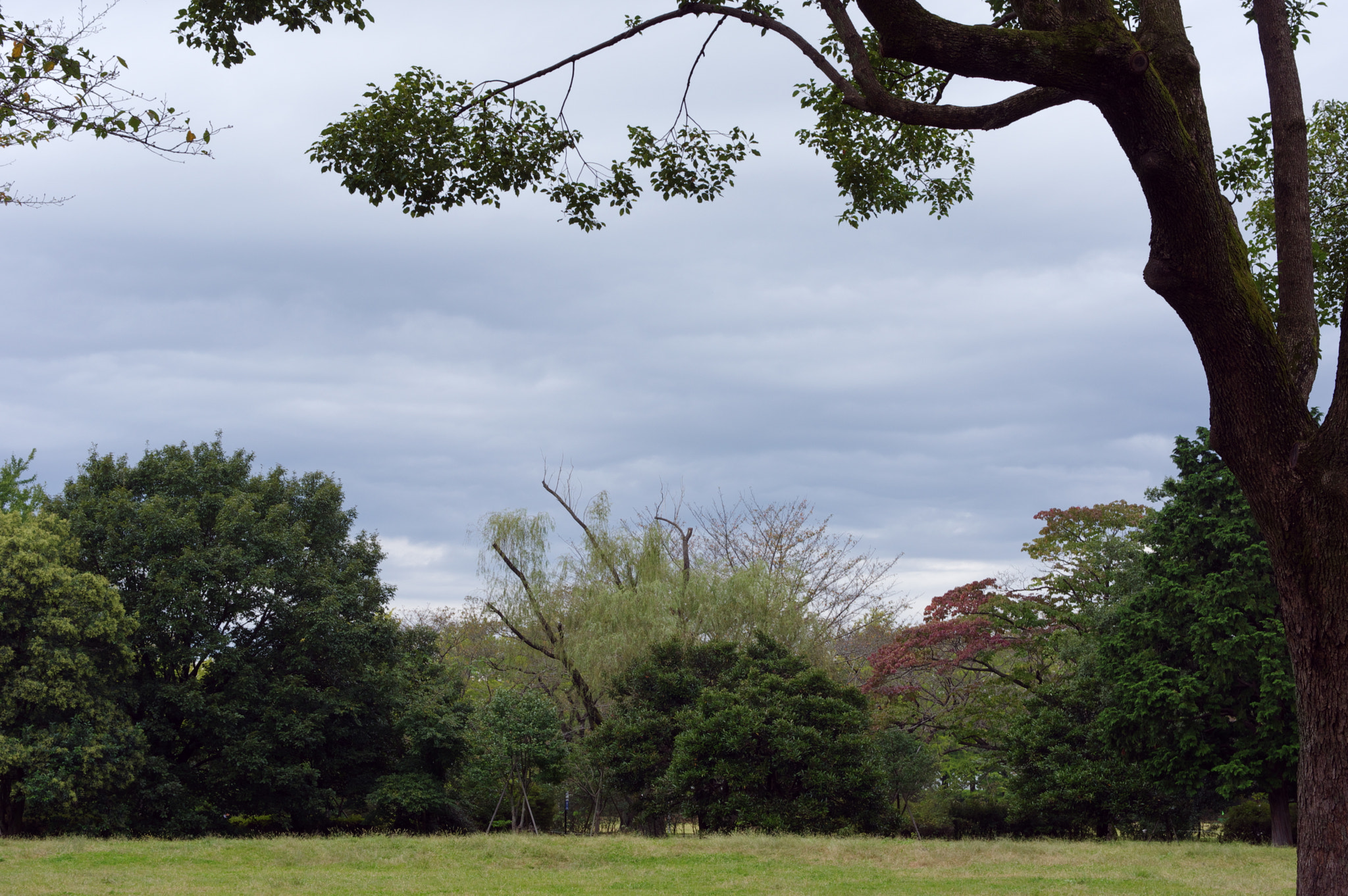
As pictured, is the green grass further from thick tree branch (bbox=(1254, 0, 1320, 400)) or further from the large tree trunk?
thick tree branch (bbox=(1254, 0, 1320, 400))

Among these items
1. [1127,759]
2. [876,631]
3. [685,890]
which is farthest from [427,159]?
[876,631]

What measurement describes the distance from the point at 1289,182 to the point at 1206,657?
1324 centimetres

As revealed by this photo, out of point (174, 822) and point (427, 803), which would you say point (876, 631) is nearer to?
point (427, 803)

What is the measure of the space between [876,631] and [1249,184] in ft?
77.0

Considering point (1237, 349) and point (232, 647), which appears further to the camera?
point (232, 647)

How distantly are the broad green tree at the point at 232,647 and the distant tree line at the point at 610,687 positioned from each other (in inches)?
2.7

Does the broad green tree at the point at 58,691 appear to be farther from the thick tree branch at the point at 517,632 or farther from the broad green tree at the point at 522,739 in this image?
the thick tree branch at the point at 517,632

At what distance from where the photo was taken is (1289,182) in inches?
206

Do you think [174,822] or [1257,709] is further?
[174,822]

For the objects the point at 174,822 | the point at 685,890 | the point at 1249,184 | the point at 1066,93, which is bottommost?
the point at 174,822

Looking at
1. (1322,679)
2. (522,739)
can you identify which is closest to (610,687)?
(522,739)

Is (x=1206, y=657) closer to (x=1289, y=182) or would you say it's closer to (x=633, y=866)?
(x=633, y=866)

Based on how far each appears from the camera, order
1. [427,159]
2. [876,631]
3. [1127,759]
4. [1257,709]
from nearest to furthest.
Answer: [427,159] < [1257,709] < [1127,759] < [876,631]

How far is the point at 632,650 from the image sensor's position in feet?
71.3
